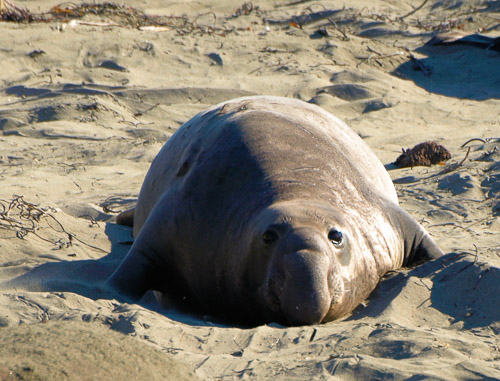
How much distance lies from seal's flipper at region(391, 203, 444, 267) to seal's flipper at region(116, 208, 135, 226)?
7.42ft

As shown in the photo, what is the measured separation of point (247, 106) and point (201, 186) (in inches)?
37.2

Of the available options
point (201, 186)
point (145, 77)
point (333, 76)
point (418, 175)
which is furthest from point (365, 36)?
point (201, 186)

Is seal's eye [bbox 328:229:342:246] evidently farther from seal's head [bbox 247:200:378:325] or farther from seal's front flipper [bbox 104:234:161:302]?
seal's front flipper [bbox 104:234:161:302]

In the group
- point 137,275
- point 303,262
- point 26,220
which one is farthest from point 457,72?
point 303,262

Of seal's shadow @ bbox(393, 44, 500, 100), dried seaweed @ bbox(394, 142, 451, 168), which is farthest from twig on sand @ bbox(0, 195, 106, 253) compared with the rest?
seal's shadow @ bbox(393, 44, 500, 100)

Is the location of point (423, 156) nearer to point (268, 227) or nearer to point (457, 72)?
point (268, 227)

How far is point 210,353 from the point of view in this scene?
3.33 metres

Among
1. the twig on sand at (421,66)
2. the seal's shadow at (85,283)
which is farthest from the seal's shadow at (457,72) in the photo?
the seal's shadow at (85,283)

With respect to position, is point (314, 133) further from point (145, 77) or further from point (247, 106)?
point (145, 77)

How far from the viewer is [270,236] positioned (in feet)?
12.3

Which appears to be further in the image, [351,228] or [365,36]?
[365,36]

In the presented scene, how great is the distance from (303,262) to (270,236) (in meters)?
0.28

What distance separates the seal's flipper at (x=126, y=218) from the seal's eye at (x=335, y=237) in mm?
2720

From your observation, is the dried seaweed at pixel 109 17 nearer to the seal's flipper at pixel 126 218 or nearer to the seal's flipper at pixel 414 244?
the seal's flipper at pixel 126 218
